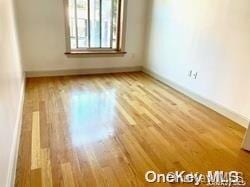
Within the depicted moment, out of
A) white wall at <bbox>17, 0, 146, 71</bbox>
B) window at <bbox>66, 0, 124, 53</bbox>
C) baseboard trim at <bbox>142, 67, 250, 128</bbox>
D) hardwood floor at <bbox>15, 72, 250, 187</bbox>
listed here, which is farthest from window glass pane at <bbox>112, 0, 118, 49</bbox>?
hardwood floor at <bbox>15, 72, 250, 187</bbox>

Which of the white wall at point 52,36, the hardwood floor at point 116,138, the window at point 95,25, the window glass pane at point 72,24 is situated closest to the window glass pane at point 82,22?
the window at point 95,25

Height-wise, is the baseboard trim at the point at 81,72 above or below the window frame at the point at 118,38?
below

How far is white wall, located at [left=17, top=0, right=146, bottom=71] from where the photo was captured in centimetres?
391

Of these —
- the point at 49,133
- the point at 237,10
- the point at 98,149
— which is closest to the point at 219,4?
the point at 237,10

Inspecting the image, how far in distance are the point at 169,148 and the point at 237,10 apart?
6.24 feet

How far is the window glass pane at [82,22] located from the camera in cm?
425

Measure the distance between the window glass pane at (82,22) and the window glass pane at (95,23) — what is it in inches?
4.2

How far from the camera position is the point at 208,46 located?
3105 mm

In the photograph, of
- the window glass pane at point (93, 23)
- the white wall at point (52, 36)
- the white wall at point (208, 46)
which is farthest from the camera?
the window glass pane at point (93, 23)

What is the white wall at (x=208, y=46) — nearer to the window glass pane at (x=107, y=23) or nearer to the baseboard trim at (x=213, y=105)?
the baseboard trim at (x=213, y=105)

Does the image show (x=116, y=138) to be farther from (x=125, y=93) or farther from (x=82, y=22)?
(x=82, y=22)

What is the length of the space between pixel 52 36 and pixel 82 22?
68cm

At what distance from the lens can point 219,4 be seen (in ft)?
9.39

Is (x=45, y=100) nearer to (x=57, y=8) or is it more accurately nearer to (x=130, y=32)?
(x=57, y=8)
